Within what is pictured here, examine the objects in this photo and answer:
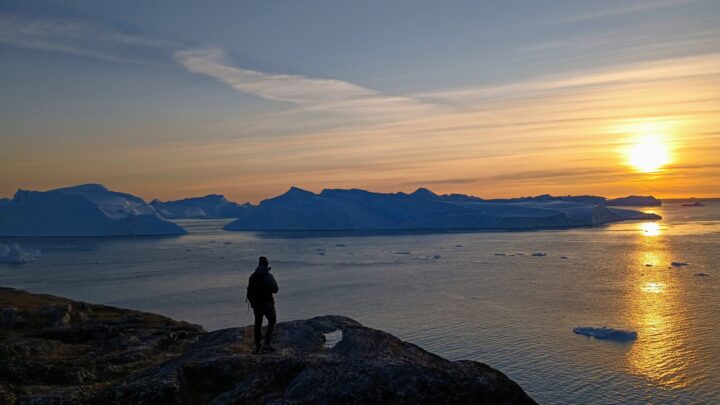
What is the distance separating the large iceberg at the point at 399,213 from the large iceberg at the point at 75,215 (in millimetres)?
28336

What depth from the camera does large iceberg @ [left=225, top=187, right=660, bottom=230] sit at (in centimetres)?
12394

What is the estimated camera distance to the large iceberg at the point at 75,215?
393 feet

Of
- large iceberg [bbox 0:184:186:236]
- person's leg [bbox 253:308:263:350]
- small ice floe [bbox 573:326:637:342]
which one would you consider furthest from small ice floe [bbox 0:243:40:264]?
person's leg [bbox 253:308:263:350]

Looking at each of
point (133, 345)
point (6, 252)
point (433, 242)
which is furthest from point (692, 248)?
point (6, 252)

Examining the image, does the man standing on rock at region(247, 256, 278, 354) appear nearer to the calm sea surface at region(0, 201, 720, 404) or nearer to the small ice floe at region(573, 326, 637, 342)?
the calm sea surface at region(0, 201, 720, 404)

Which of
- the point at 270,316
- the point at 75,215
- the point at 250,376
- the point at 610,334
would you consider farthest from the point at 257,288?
the point at 75,215

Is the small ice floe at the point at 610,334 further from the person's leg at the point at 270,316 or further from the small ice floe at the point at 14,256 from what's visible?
the small ice floe at the point at 14,256

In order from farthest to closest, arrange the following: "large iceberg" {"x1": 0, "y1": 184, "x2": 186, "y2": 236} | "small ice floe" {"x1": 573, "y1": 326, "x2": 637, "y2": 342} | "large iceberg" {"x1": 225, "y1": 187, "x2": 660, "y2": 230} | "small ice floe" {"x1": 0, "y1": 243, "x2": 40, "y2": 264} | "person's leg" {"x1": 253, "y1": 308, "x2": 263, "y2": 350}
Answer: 1. "large iceberg" {"x1": 225, "y1": 187, "x2": 660, "y2": 230}
2. "large iceberg" {"x1": 0, "y1": 184, "x2": 186, "y2": 236}
3. "small ice floe" {"x1": 0, "y1": 243, "x2": 40, "y2": 264}
4. "small ice floe" {"x1": 573, "y1": 326, "x2": 637, "y2": 342}
5. "person's leg" {"x1": 253, "y1": 308, "x2": 263, "y2": 350}

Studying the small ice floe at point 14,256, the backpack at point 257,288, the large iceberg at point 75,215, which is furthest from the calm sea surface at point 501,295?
the large iceberg at point 75,215

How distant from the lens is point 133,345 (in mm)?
15812

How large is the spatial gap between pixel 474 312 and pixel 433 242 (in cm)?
5909

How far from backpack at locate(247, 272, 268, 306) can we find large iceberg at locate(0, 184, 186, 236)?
119721 millimetres

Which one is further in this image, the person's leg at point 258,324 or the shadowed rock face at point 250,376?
the person's leg at point 258,324

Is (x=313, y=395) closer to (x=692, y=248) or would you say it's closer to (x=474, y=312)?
(x=474, y=312)
